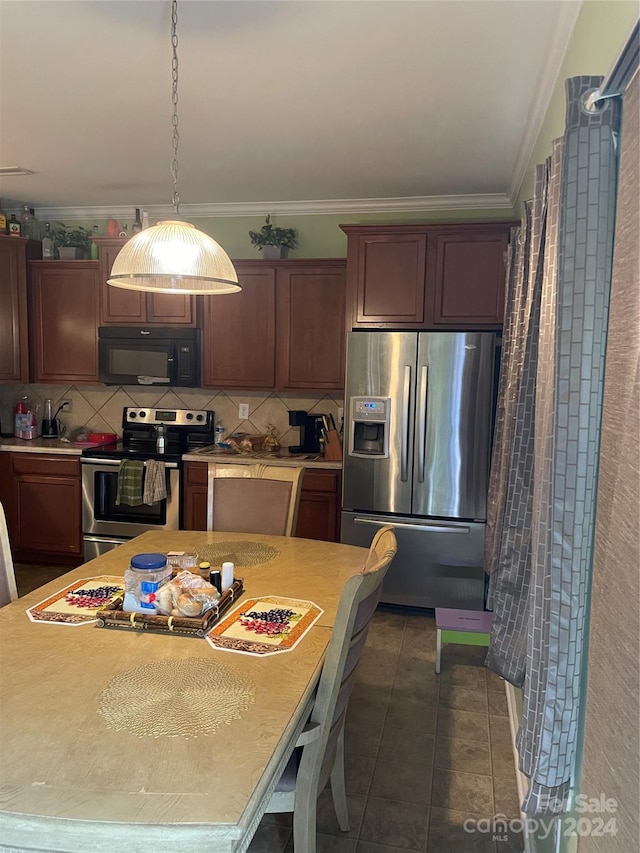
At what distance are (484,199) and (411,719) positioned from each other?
3141 millimetres

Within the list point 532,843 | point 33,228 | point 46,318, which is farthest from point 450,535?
point 33,228

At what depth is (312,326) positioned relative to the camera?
13.7ft

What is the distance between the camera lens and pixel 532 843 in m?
1.90

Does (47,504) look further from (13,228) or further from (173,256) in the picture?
(173,256)

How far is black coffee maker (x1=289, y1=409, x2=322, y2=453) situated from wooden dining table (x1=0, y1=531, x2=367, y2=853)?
2.50 meters

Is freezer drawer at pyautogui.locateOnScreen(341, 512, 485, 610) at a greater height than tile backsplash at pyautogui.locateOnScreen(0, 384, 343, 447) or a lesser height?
lesser

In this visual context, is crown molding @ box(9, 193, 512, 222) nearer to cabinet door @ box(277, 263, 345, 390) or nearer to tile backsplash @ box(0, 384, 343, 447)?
cabinet door @ box(277, 263, 345, 390)

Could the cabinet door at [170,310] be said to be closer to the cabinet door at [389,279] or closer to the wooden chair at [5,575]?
the cabinet door at [389,279]

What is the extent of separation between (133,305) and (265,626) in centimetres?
328

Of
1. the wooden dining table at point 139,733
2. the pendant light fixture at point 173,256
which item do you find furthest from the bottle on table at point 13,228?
the wooden dining table at point 139,733

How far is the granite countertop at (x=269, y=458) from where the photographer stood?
12.9ft

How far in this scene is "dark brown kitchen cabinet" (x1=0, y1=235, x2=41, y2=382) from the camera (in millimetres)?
4418

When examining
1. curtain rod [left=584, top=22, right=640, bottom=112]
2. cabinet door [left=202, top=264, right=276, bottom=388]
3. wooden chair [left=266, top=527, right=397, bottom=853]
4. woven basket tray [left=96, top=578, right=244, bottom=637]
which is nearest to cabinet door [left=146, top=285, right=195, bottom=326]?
cabinet door [left=202, top=264, right=276, bottom=388]

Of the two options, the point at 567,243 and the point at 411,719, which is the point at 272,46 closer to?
the point at 567,243
